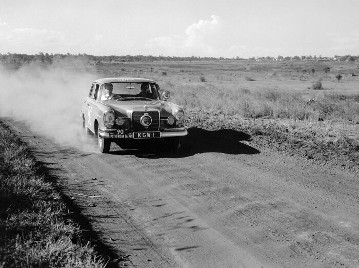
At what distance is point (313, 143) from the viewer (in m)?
10.0

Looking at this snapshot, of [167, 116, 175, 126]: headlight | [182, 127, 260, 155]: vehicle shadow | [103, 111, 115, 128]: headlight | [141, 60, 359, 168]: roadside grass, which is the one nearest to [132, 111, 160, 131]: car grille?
[167, 116, 175, 126]: headlight

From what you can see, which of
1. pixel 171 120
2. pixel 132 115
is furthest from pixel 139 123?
pixel 171 120

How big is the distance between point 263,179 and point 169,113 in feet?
10.2

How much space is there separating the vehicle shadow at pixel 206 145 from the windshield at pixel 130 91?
1.36m

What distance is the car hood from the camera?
361 inches

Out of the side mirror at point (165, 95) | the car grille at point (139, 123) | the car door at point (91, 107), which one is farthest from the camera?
the side mirror at point (165, 95)

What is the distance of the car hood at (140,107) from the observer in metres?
9.18

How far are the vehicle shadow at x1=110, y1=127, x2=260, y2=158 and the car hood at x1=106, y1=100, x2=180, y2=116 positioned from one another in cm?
94

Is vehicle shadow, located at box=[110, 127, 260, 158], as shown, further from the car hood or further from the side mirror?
the side mirror

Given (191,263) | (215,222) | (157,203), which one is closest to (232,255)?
(191,263)

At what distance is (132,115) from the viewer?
29.8 ft

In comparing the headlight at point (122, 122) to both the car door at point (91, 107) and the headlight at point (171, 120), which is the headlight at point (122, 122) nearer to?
the headlight at point (171, 120)

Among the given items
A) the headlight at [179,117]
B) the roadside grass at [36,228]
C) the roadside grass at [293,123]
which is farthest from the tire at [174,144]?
the roadside grass at [36,228]

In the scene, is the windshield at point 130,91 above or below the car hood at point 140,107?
above
